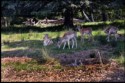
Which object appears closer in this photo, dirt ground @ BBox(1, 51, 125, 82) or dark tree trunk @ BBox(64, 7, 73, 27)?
dirt ground @ BBox(1, 51, 125, 82)

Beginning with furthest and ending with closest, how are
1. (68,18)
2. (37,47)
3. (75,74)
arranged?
(68,18) → (37,47) → (75,74)

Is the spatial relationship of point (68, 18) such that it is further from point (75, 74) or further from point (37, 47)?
point (75, 74)

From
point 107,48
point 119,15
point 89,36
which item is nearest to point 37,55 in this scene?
point 107,48

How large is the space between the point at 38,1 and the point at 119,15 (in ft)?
40.7

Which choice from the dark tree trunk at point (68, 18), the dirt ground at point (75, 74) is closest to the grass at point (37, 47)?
the dirt ground at point (75, 74)

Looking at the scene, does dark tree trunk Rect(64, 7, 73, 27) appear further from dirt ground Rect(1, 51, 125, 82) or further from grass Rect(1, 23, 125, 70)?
dirt ground Rect(1, 51, 125, 82)

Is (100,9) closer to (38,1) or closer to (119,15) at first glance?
(38,1)

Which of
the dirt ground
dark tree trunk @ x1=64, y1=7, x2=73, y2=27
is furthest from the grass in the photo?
dark tree trunk @ x1=64, y1=7, x2=73, y2=27

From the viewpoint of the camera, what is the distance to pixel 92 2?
27531 mm

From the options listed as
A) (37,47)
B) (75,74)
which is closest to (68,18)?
(37,47)

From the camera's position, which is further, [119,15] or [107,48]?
[119,15]

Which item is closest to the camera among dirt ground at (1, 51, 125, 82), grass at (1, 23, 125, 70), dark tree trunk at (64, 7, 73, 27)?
dirt ground at (1, 51, 125, 82)

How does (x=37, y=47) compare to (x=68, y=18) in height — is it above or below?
below

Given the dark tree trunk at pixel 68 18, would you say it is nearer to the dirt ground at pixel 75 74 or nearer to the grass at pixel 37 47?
the grass at pixel 37 47
